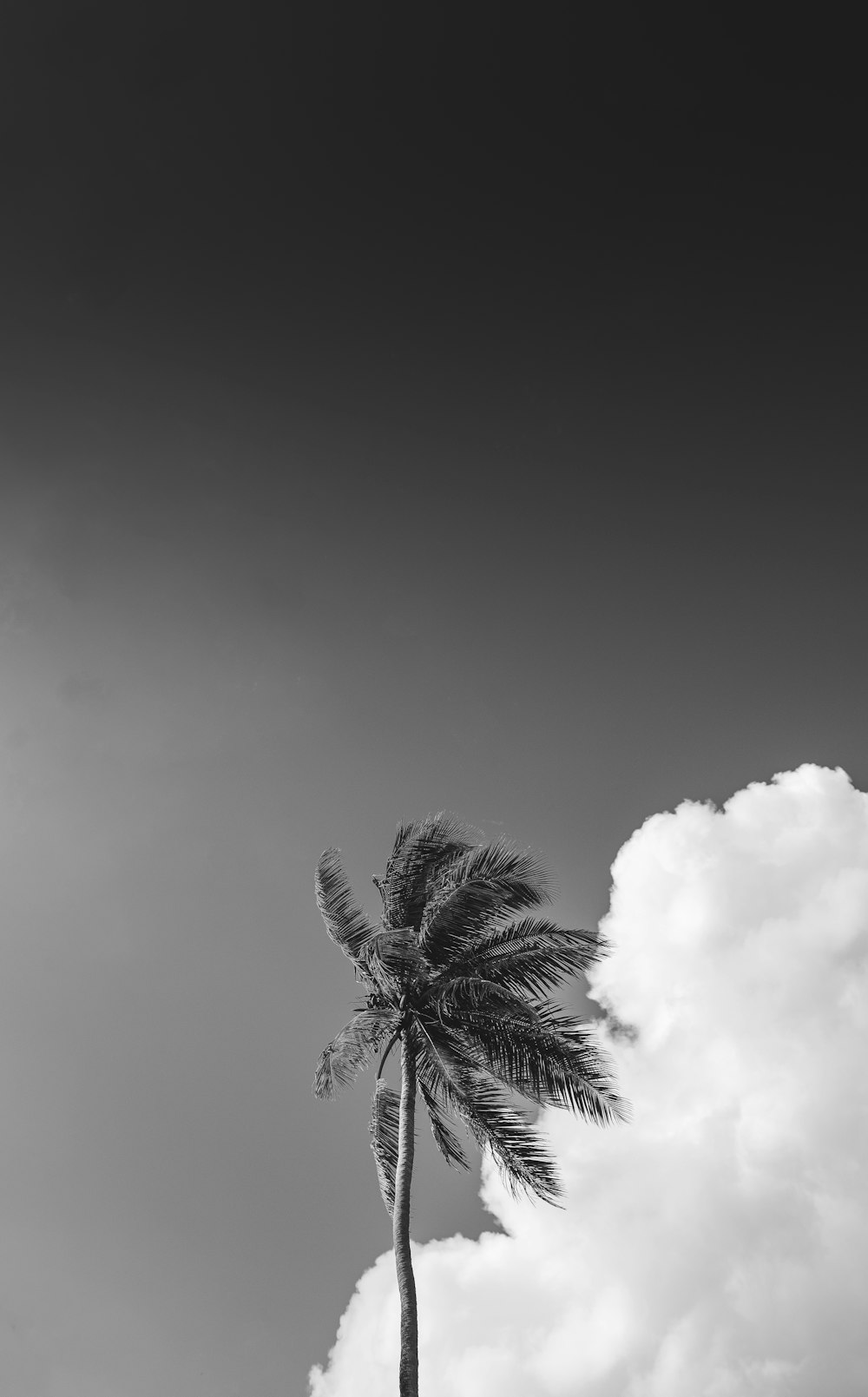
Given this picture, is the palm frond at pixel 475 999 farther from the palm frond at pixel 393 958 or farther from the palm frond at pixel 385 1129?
the palm frond at pixel 385 1129

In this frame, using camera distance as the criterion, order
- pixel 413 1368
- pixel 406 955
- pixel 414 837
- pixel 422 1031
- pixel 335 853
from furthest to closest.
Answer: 1. pixel 335 853
2. pixel 414 837
3. pixel 422 1031
4. pixel 406 955
5. pixel 413 1368

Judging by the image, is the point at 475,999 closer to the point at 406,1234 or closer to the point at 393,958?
the point at 393,958

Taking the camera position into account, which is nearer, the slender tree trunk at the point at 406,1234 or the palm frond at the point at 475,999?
the slender tree trunk at the point at 406,1234

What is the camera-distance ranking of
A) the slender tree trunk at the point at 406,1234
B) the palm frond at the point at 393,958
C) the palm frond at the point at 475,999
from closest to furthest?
the slender tree trunk at the point at 406,1234 < the palm frond at the point at 393,958 < the palm frond at the point at 475,999

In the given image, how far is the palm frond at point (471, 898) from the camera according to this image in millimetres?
17406

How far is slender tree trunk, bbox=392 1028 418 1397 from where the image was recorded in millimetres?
14047

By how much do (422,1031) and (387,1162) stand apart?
3.37m

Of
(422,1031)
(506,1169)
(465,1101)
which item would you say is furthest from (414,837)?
(506,1169)

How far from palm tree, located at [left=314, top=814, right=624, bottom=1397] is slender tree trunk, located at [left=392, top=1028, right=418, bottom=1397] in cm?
2

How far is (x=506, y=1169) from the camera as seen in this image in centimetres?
1619

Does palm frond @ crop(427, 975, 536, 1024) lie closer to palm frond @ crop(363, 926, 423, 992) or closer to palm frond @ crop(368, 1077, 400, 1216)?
palm frond @ crop(363, 926, 423, 992)

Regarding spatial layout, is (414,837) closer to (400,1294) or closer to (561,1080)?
(561,1080)

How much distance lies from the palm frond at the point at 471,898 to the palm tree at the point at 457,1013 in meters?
0.02

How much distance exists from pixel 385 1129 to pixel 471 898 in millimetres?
5582
